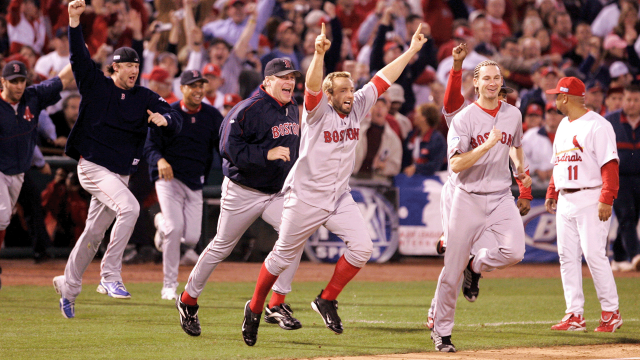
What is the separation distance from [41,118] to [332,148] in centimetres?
804

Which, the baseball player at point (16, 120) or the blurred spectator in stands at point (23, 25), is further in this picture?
the blurred spectator in stands at point (23, 25)

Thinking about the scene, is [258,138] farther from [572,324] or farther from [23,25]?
[23,25]

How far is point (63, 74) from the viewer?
8688 millimetres

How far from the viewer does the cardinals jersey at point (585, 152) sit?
24.4 ft

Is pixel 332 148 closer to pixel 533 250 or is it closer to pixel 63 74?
pixel 63 74

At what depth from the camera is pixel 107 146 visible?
8.01 meters

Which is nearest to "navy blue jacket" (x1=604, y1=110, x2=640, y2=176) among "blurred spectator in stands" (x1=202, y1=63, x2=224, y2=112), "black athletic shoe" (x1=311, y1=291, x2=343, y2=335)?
"blurred spectator in stands" (x1=202, y1=63, x2=224, y2=112)

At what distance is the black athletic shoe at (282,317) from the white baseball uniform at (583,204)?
263cm

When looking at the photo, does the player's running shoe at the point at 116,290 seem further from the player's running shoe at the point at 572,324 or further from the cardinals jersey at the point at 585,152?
the cardinals jersey at the point at 585,152

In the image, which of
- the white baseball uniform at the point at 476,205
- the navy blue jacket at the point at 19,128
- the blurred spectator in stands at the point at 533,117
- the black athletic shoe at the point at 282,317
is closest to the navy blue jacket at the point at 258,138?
the black athletic shoe at the point at 282,317

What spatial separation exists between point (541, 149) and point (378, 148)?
287 cm

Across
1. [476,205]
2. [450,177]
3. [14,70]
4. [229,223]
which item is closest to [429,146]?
[450,177]

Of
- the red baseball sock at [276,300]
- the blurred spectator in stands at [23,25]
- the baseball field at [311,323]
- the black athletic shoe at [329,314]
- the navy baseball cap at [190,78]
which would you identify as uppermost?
the blurred spectator in stands at [23,25]

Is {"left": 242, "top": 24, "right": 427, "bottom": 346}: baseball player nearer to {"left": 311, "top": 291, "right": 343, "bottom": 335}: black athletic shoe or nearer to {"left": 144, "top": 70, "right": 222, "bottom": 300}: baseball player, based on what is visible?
{"left": 311, "top": 291, "right": 343, "bottom": 335}: black athletic shoe
